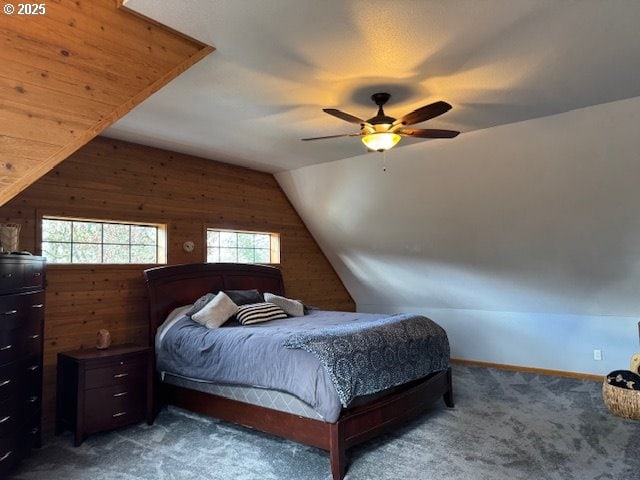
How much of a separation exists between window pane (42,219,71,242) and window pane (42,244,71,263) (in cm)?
5

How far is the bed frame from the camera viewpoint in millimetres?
3086

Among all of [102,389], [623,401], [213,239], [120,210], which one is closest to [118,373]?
[102,389]

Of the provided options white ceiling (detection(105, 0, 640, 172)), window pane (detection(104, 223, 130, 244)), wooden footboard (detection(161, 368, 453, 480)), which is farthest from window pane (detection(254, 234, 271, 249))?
wooden footboard (detection(161, 368, 453, 480))

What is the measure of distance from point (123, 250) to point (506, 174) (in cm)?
398

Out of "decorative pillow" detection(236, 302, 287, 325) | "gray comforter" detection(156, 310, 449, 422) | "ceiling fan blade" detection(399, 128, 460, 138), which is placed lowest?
"gray comforter" detection(156, 310, 449, 422)

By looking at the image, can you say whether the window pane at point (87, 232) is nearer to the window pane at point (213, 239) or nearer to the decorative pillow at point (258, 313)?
the window pane at point (213, 239)

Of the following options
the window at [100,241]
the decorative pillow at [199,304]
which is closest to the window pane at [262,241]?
the window at [100,241]

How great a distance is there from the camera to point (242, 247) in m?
6.01

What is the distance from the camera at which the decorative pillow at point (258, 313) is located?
4.36 m

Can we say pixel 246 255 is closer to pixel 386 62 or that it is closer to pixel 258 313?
pixel 258 313

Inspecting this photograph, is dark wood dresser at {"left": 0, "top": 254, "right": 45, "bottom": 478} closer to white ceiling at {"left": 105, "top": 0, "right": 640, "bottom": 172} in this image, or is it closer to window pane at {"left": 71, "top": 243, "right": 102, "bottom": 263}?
window pane at {"left": 71, "top": 243, "right": 102, "bottom": 263}

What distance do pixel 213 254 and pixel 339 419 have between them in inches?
124

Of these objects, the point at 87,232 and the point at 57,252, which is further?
the point at 87,232

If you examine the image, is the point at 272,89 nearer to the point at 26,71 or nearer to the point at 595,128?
the point at 26,71
